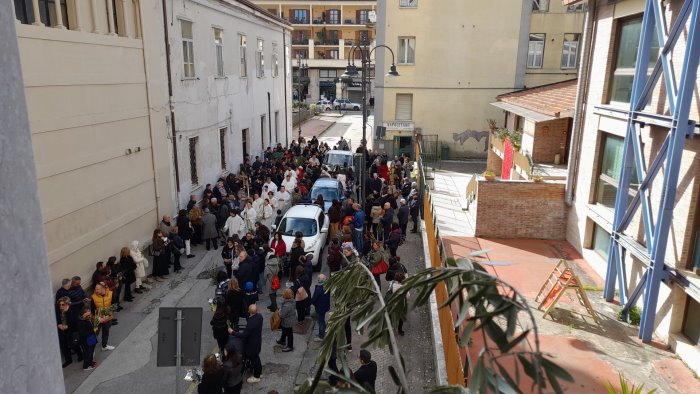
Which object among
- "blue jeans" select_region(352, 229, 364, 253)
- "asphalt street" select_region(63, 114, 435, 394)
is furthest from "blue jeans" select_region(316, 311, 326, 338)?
"blue jeans" select_region(352, 229, 364, 253)

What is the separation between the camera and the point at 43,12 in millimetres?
10086

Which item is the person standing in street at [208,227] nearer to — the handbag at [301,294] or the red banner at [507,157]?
the handbag at [301,294]

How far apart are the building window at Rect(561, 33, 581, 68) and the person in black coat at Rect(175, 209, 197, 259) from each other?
23469mm

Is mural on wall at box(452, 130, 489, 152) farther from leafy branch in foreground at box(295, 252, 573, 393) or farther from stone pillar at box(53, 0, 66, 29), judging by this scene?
leafy branch in foreground at box(295, 252, 573, 393)

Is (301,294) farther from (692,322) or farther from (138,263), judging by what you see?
(692,322)

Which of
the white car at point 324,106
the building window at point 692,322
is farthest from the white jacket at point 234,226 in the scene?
the white car at point 324,106

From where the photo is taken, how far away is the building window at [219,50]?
63.9 ft

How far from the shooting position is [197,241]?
14.5m

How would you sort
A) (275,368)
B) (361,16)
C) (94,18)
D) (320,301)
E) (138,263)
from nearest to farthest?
1. (275,368)
2. (320,301)
3. (138,263)
4. (94,18)
5. (361,16)

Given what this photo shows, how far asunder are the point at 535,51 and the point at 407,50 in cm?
732

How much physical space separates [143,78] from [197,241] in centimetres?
477

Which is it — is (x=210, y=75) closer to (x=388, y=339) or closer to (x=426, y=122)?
(x=426, y=122)

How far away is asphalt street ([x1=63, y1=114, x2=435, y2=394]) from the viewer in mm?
8195

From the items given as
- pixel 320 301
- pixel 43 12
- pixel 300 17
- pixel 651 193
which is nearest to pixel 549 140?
pixel 651 193
